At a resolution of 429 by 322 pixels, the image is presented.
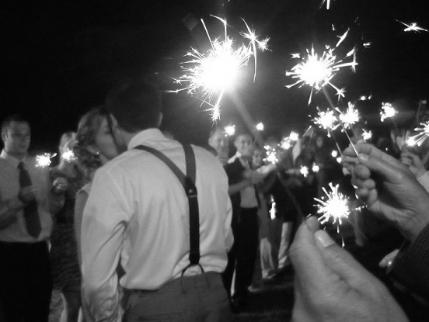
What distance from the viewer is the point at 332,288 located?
71 centimetres

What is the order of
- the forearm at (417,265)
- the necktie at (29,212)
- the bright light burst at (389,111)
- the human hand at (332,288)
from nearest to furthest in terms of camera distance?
the human hand at (332,288)
the forearm at (417,265)
the necktie at (29,212)
the bright light burst at (389,111)

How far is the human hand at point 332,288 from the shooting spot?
0.68m

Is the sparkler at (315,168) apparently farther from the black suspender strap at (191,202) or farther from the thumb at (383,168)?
the thumb at (383,168)

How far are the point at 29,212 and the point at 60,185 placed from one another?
0.53 meters

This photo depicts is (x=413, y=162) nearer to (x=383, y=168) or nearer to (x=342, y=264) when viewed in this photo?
(x=383, y=168)

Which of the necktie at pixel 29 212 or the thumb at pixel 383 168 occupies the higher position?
the necktie at pixel 29 212

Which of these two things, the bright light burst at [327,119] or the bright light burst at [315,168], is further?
the bright light burst at [315,168]

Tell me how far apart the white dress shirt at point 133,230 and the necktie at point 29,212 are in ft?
8.31

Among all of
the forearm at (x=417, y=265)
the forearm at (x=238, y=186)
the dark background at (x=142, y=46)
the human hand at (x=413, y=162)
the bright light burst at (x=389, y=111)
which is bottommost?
the forearm at (x=417, y=265)

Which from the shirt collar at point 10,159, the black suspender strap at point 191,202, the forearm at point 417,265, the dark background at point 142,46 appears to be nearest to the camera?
the forearm at point 417,265

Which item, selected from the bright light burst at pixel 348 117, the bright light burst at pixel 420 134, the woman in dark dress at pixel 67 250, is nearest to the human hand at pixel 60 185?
the woman in dark dress at pixel 67 250

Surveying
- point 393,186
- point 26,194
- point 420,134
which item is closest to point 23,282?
point 26,194

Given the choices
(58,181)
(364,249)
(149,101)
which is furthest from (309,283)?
(364,249)

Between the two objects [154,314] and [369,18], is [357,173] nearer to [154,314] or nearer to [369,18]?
[154,314]
